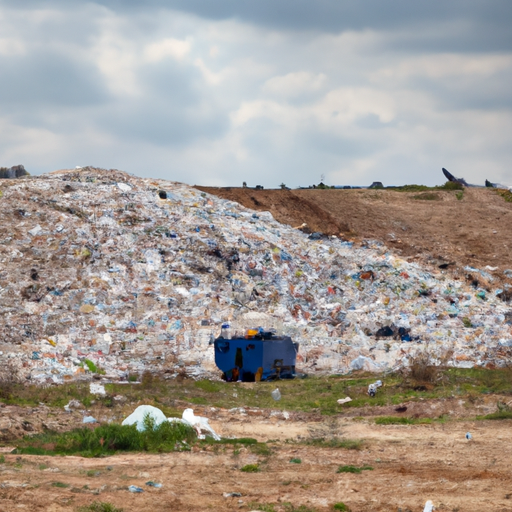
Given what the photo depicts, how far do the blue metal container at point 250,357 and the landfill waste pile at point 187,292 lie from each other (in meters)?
0.47

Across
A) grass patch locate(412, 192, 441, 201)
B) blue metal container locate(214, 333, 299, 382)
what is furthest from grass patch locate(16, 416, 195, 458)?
grass patch locate(412, 192, 441, 201)

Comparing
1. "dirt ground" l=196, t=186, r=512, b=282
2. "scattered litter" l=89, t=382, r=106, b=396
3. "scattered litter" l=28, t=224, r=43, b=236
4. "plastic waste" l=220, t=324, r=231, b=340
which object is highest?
"dirt ground" l=196, t=186, r=512, b=282

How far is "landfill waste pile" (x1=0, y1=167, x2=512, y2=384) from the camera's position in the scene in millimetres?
16109

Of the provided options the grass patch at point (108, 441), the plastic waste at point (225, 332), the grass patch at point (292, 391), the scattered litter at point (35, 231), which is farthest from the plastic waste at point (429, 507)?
the scattered litter at point (35, 231)

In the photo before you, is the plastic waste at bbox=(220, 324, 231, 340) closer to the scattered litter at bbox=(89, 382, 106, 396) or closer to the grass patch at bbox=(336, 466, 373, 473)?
the scattered litter at bbox=(89, 382, 106, 396)

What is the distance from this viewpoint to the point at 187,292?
1814cm

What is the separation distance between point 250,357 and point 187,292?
10.4 feet

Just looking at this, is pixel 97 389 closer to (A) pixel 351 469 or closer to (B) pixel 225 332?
(B) pixel 225 332

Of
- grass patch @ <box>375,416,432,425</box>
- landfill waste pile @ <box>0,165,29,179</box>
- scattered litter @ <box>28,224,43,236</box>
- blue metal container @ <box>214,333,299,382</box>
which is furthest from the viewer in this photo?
landfill waste pile @ <box>0,165,29,179</box>

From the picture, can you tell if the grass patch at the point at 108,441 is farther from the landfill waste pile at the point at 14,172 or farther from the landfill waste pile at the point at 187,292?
the landfill waste pile at the point at 14,172

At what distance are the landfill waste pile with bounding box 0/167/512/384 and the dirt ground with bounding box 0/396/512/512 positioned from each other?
214 inches

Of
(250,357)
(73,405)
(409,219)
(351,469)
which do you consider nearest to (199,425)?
(351,469)

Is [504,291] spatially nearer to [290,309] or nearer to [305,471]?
[290,309]

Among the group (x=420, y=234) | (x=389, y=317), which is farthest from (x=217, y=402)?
(x=420, y=234)
